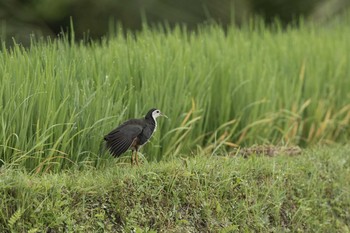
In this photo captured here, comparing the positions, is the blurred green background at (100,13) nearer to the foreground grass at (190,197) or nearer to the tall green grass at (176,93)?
the tall green grass at (176,93)

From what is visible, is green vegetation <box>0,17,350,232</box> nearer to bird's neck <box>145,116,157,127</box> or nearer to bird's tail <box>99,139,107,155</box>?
bird's tail <box>99,139,107,155</box>

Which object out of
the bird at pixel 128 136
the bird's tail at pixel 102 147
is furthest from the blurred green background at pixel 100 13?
the bird at pixel 128 136

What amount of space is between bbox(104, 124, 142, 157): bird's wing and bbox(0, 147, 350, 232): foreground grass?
4.2 inches

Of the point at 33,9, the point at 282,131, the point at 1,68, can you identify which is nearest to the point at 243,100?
→ the point at 282,131

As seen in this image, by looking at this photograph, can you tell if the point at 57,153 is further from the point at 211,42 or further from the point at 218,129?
the point at 211,42

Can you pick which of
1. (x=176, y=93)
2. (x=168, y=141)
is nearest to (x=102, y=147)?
(x=168, y=141)

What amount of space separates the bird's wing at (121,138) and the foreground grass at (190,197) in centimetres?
11

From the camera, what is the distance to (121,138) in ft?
17.0

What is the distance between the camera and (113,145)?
17.1 feet

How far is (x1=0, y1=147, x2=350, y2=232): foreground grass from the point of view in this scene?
180 inches

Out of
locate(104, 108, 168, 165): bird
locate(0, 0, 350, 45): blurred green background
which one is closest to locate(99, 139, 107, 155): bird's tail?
locate(104, 108, 168, 165): bird

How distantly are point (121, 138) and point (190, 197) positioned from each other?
49 centimetres

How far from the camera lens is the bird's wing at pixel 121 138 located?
519cm

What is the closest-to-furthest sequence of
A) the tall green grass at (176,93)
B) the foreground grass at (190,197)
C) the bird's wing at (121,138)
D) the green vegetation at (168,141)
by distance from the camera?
the foreground grass at (190,197), the green vegetation at (168,141), the bird's wing at (121,138), the tall green grass at (176,93)
